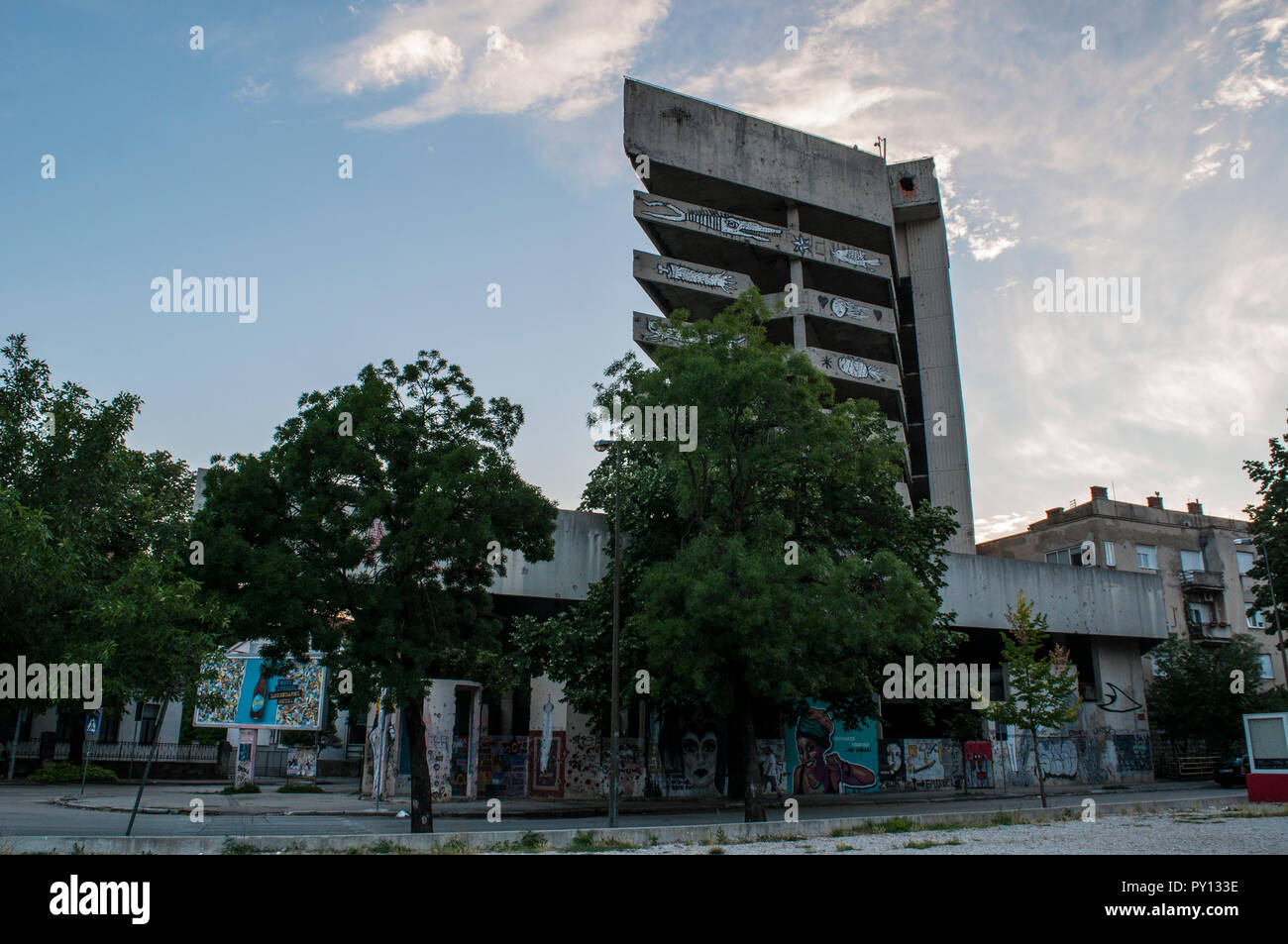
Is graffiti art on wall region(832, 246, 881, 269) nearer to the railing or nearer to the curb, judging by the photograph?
the curb

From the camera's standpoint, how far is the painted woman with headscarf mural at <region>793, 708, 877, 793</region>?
36312mm

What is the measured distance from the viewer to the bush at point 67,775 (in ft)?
114

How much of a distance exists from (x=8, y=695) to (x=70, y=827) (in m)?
3.41

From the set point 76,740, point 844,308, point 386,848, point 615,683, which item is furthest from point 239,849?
point 844,308

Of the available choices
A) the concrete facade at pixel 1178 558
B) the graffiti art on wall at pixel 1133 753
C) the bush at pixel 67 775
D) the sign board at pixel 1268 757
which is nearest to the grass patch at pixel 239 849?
the sign board at pixel 1268 757

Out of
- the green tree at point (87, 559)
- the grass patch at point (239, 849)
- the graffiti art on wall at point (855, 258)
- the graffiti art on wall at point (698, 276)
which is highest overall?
the graffiti art on wall at point (855, 258)

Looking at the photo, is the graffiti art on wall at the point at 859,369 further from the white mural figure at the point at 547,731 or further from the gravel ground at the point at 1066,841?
the gravel ground at the point at 1066,841

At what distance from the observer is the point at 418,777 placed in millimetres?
17062

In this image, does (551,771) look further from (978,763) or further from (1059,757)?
(1059,757)

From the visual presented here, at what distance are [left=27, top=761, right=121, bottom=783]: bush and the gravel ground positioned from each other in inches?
1208

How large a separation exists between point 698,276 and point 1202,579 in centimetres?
3531

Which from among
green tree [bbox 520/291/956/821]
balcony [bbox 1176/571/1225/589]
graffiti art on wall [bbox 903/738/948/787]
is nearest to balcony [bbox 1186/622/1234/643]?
balcony [bbox 1176/571/1225/589]

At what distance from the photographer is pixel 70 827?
17.8 meters

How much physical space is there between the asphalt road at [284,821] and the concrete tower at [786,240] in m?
26.3
